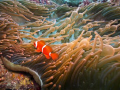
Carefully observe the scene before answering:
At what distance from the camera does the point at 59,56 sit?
1.45 metres

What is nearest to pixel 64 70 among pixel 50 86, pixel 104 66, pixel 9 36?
pixel 50 86

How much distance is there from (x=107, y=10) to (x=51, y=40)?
136cm

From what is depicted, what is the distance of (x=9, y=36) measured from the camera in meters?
1.67

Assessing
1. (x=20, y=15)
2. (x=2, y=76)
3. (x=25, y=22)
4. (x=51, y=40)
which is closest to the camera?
(x=2, y=76)

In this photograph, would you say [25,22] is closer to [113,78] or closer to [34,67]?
[34,67]

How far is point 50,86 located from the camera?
1.33m

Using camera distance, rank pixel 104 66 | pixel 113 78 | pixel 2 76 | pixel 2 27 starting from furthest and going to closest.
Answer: pixel 2 27
pixel 2 76
pixel 104 66
pixel 113 78

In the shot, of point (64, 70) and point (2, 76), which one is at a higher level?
point (64, 70)

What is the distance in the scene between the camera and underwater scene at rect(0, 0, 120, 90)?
3.88ft

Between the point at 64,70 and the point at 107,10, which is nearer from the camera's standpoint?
the point at 64,70

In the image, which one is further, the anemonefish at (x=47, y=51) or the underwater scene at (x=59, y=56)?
the anemonefish at (x=47, y=51)

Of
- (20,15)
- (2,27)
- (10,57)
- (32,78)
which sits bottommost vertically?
(32,78)

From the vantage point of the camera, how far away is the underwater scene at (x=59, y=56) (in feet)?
3.88

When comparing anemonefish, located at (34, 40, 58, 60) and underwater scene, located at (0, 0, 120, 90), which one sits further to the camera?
anemonefish, located at (34, 40, 58, 60)
